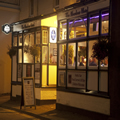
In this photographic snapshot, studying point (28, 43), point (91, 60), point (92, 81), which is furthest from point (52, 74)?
point (92, 81)

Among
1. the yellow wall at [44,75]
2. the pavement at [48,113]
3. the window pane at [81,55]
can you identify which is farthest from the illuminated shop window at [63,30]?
the pavement at [48,113]

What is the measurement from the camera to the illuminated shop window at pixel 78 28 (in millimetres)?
11859

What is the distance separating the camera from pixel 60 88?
1316 centimetres

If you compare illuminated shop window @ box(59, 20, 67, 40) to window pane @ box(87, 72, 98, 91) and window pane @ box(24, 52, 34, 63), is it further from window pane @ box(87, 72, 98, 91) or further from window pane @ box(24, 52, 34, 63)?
window pane @ box(24, 52, 34, 63)

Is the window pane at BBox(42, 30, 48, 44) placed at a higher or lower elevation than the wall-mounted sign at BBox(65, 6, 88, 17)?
lower

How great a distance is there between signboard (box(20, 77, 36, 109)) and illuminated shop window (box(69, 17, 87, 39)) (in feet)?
10.1

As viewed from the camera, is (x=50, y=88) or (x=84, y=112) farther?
(x=50, y=88)

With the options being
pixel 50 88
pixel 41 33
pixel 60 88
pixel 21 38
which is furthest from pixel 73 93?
pixel 21 38

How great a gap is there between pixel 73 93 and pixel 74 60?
58.2 inches

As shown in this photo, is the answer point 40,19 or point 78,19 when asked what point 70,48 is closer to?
point 78,19

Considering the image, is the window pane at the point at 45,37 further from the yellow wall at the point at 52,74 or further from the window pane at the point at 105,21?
the window pane at the point at 105,21

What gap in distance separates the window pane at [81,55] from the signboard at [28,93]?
2.86m

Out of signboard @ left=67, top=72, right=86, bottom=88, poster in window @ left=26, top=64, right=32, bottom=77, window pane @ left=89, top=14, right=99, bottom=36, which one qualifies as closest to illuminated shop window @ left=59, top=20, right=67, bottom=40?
signboard @ left=67, top=72, right=86, bottom=88

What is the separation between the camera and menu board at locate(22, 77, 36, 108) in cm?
1333
